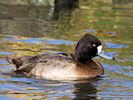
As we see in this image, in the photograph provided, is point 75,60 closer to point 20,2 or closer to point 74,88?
point 74,88

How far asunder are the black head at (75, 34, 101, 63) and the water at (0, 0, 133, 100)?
1.86 ft

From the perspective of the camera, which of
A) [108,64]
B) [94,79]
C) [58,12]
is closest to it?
[94,79]

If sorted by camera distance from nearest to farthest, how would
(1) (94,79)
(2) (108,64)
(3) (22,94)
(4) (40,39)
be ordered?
(3) (22,94) → (1) (94,79) → (2) (108,64) → (4) (40,39)

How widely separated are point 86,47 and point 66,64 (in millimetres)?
675

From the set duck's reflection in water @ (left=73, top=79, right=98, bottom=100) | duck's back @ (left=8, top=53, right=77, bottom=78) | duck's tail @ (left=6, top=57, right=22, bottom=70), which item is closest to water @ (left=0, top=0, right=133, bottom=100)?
duck's reflection in water @ (left=73, top=79, right=98, bottom=100)

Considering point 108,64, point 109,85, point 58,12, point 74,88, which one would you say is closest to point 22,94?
point 74,88

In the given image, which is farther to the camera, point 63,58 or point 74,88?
point 63,58

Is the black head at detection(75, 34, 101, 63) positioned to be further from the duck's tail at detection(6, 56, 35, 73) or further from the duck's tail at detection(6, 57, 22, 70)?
the duck's tail at detection(6, 57, 22, 70)

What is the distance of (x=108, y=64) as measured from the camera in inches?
527

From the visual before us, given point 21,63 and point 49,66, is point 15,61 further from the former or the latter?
point 49,66

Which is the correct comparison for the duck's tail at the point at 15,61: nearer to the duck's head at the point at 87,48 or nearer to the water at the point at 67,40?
the water at the point at 67,40

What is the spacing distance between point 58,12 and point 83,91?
38.8 ft

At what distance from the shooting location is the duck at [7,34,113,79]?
39.0ft

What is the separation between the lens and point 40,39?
16.0 m
